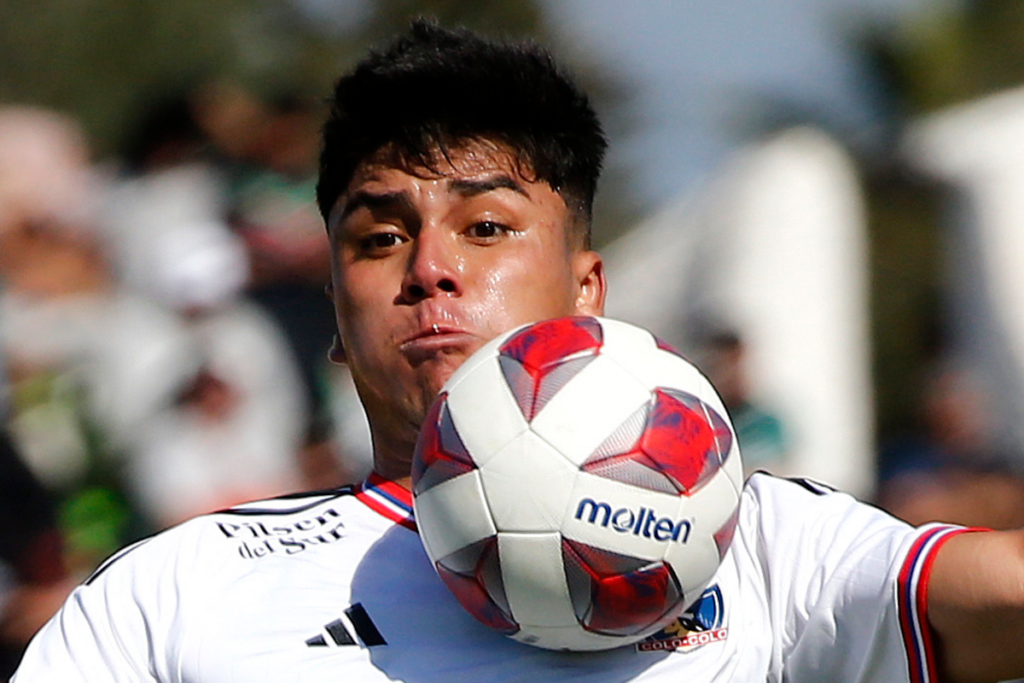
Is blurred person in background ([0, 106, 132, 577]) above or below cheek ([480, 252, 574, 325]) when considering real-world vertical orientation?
below

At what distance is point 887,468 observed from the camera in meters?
9.70

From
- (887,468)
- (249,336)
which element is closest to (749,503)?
(249,336)

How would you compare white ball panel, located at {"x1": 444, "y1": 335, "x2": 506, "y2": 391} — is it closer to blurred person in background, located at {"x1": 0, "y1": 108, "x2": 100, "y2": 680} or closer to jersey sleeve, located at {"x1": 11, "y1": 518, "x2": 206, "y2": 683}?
jersey sleeve, located at {"x1": 11, "y1": 518, "x2": 206, "y2": 683}

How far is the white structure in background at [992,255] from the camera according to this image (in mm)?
9414

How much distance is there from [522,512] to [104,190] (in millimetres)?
5609

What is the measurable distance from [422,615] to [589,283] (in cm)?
103

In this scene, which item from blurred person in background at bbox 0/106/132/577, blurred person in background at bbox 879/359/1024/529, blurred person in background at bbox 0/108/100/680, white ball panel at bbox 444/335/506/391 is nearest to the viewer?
white ball panel at bbox 444/335/506/391

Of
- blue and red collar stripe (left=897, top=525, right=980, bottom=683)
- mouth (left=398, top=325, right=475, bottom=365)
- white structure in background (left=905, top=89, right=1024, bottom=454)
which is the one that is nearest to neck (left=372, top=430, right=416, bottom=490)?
mouth (left=398, top=325, right=475, bottom=365)

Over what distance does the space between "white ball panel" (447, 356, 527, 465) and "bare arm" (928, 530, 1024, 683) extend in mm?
842

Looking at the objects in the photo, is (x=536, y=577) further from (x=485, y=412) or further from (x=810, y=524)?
(x=810, y=524)

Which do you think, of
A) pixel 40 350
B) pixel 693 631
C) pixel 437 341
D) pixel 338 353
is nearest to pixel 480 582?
pixel 693 631

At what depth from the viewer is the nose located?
10.9ft

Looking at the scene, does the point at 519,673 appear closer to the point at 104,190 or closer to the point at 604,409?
the point at 604,409

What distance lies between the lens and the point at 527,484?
8.93 ft
